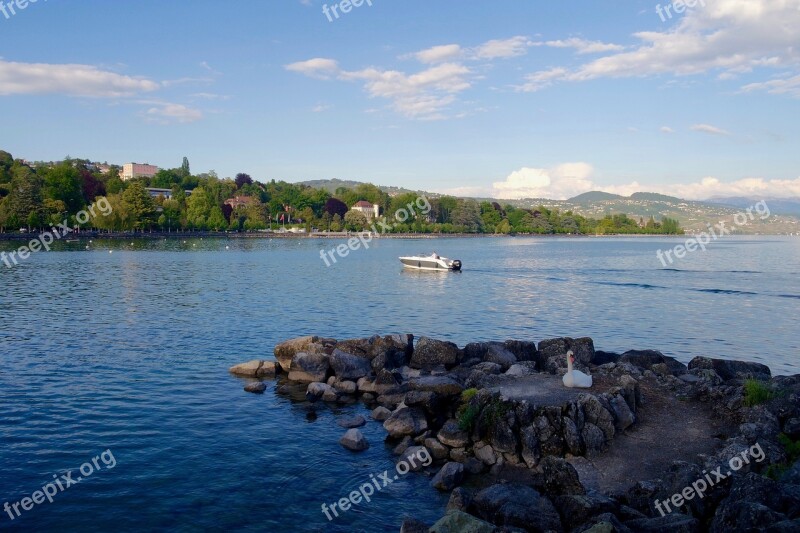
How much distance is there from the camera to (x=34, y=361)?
31734 mm

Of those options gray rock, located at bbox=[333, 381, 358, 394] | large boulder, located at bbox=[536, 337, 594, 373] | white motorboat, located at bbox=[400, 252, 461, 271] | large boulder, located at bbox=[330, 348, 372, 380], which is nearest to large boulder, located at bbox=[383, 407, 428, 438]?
gray rock, located at bbox=[333, 381, 358, 394]

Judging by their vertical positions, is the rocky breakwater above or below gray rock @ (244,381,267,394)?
above

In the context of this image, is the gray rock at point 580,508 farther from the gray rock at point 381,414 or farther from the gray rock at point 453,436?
the gray rock at point 381,414

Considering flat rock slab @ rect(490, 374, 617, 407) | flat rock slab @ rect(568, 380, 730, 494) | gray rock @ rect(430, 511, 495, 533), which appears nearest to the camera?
gray rock @ rect(430, 511, 495, 533)

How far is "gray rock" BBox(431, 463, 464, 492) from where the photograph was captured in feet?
60.2

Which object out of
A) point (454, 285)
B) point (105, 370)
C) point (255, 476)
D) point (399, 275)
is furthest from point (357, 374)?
point (399, 275)

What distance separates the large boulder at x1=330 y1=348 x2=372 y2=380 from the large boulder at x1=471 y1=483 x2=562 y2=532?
43.5 ft

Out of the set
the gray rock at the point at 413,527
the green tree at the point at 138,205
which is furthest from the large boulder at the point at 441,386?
the green tree at the point at 138,205

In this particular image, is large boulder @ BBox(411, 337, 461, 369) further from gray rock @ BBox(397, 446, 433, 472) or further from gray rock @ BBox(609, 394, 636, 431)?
gray rock @ BBox(609, 394, 636, 431)

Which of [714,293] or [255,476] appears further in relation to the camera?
[714,293]

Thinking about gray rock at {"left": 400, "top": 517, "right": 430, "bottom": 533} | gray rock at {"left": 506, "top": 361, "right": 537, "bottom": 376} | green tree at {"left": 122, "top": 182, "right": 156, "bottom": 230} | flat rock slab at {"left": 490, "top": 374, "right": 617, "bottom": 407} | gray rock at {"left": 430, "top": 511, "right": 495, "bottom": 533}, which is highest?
green tree at {"left": 122, "top": 182, "right": 156, "bottom": 230}

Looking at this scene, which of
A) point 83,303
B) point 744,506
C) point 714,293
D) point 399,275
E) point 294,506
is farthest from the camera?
point 399,275

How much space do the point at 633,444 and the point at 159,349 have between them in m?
26.9

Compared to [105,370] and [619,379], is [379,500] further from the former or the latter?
[105,370]
